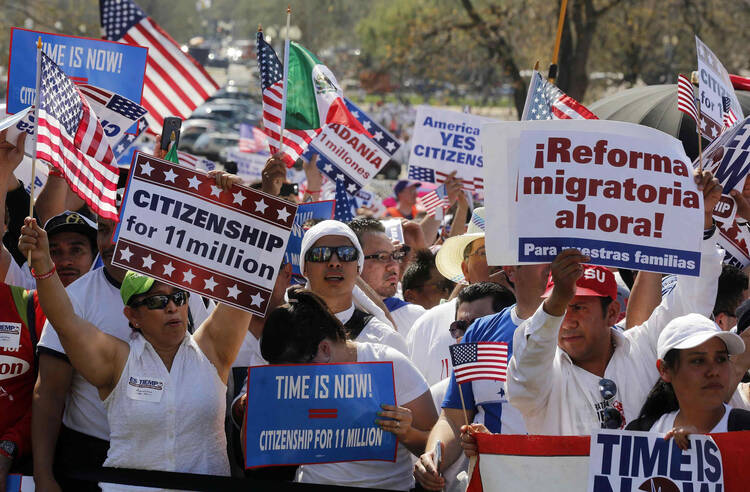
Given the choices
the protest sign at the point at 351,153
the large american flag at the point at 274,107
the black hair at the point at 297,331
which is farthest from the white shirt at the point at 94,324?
the protest sign at the point at 351,153

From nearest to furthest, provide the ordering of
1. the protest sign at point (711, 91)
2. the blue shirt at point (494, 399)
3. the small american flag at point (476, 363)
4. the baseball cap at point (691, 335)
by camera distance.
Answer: the baseball cap at point (691, 335) → the small american flag at point (476, 363) → the blue shirt at point (494, 399) → the protest sign at point (711, 91)

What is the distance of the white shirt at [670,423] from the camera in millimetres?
4418

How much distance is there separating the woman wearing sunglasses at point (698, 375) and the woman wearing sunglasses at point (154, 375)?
1.97 m

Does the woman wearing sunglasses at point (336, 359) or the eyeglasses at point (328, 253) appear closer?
the woman wearing sunglasses at point (336, 359)

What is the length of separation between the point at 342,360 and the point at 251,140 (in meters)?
12.1

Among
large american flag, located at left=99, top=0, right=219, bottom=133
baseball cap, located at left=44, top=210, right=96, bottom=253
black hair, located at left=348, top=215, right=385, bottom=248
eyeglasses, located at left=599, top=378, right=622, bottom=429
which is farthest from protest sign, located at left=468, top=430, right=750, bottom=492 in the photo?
large american flag, located at left=99, top=0, right=219, bottom=133

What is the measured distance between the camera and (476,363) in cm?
479

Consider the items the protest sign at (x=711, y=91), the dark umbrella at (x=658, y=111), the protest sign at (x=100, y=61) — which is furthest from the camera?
the dark umbrella at (x=658, y=111)

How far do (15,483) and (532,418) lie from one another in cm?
255

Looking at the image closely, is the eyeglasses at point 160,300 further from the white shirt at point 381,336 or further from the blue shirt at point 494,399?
the blue shirt at point 494,399

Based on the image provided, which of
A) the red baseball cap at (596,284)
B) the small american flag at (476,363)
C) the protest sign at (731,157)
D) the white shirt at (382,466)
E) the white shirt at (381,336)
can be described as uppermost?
the protest sign at (731,157)

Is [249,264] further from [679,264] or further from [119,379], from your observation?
[679,264]

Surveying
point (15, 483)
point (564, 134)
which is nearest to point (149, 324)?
point (15, 483)

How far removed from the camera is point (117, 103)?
7656 mm
